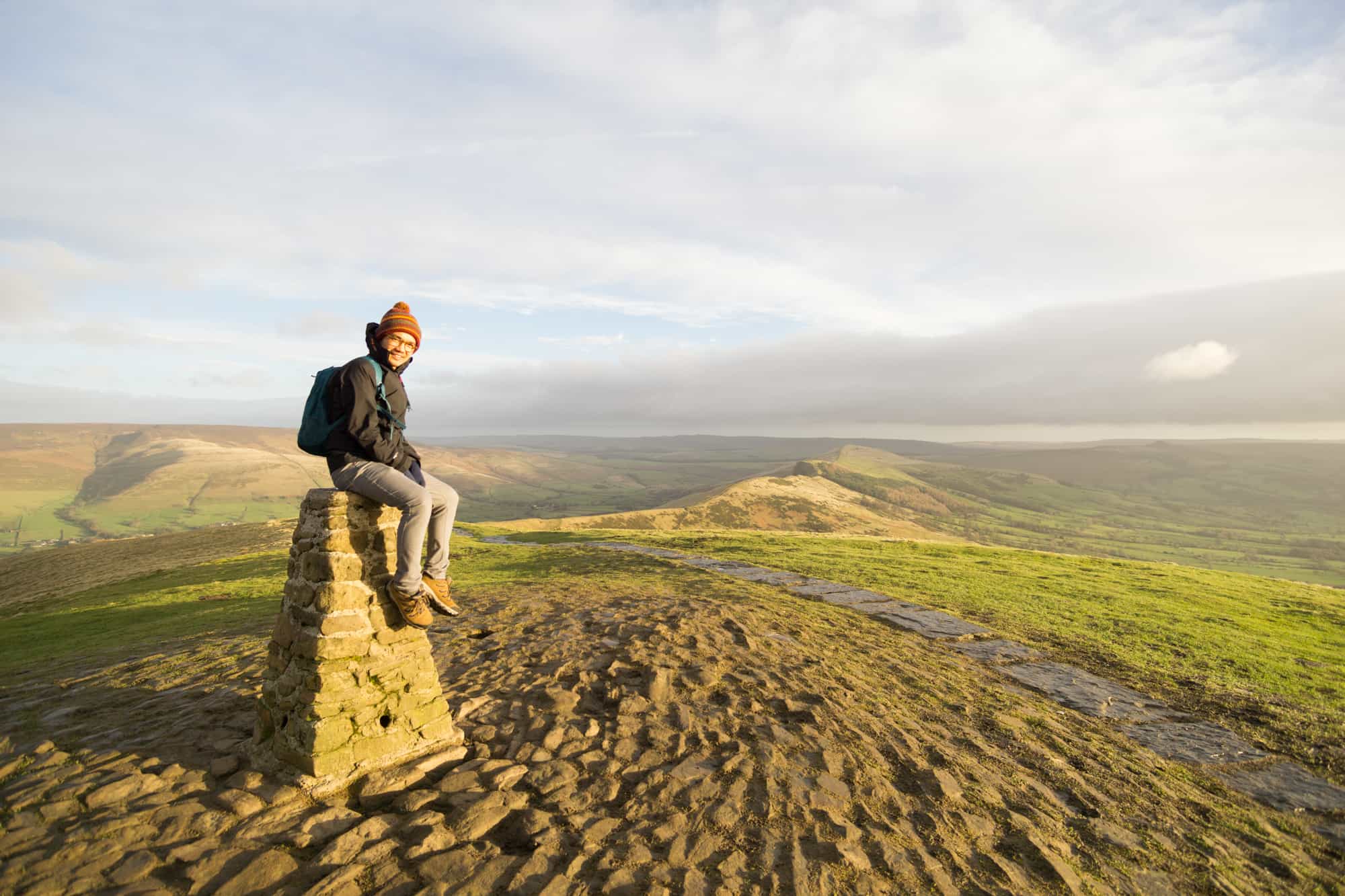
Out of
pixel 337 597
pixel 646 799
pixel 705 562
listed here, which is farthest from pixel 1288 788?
pixel 705 562

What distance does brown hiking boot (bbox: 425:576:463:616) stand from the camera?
22.7 ft

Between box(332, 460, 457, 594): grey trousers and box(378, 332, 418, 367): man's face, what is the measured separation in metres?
1.37

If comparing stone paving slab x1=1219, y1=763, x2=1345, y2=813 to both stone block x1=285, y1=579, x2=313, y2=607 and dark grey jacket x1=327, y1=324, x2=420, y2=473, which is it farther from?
stone block x1=285, y1=579, x2=313, y2=607

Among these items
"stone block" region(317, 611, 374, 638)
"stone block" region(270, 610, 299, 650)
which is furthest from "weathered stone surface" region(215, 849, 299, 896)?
"stone block" region(270, 610, 299, 650)

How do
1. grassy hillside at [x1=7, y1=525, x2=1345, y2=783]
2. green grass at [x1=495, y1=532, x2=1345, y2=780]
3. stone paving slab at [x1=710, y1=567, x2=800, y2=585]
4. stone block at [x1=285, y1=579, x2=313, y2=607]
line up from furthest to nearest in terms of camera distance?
1. stone paving slab at [x1=710, y1=567, x2=800, y2=585]
2. grassy hillside at [x1=7, y1=525, x2=1345, y2=783]
3. green grass at [x1=495, y1=532, x2=1345, y2=780]
4. stone block at [x1=285, y1=579, x2=313, y2=607]

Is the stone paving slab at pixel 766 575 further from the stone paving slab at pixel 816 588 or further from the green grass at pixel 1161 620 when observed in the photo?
the green grass at pixel 1161 620

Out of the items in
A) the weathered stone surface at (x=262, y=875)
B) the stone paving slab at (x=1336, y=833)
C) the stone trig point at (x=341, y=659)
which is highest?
the stone trig point at (x=341, y=659)

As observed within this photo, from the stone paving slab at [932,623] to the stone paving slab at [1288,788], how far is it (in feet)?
19.2

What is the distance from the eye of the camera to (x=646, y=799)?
6246 millimetres

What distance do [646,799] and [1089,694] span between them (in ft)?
30.2

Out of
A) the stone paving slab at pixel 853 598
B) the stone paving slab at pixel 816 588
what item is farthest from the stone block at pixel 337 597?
the stone paving slab at pixel 816 588

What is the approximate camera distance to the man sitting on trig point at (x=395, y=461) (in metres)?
6.34

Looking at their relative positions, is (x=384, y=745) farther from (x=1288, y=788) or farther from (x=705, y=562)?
(x=705, y=562)

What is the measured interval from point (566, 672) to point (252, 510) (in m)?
196
